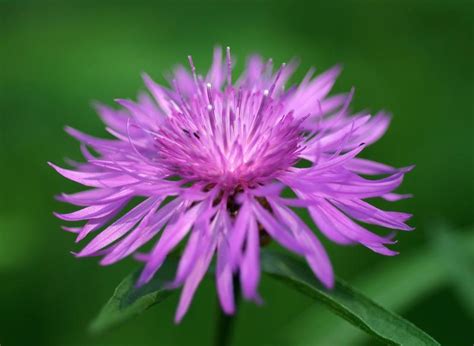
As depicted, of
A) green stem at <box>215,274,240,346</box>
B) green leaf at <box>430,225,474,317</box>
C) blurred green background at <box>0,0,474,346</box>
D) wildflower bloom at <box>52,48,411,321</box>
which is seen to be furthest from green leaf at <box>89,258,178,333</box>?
green leaf at <box>430,225,474,317</box>

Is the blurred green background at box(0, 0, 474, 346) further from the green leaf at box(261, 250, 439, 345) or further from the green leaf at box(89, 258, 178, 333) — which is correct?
the green leaf at box(261, 250, 439, 345)

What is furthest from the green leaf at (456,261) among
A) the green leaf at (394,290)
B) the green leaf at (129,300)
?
the green leaf at (129,300)

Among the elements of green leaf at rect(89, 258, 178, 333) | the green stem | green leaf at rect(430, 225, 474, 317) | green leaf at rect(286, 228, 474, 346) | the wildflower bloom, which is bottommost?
green leaf at rect(286, 228, 474, 346)

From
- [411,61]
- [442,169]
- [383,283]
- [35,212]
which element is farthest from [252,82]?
[411,61]

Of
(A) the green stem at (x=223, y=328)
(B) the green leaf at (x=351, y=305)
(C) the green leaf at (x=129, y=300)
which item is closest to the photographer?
(C) the green leaf at (x=129, y=300)

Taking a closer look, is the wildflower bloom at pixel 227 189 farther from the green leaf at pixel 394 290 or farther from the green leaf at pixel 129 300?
the green leaf at pixel 394 290

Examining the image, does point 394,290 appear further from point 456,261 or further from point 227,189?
point 227,189
